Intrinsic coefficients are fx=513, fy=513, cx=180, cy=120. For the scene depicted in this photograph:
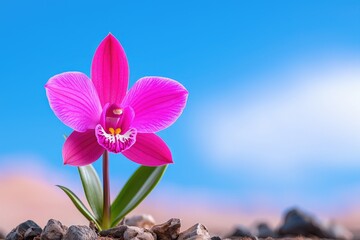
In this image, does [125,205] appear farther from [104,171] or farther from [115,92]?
[115,92]

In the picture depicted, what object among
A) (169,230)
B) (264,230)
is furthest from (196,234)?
(264,230)

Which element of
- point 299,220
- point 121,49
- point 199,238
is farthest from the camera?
point 299,220

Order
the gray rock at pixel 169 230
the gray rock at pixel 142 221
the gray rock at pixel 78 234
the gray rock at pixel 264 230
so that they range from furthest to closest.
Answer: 1. the gray rock at pixel 264 230
2. the gray rock at pixel 142 221
3. the gray rock at pixel 169 230
4. the gray rock at pixel 78 234

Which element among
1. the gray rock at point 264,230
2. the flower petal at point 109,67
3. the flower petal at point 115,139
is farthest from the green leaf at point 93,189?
the gray rock at point 264,230

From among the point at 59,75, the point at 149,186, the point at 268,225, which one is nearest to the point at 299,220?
the point at 268,225

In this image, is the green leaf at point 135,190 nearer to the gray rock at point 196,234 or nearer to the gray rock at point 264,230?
the gray rock at point 196,234

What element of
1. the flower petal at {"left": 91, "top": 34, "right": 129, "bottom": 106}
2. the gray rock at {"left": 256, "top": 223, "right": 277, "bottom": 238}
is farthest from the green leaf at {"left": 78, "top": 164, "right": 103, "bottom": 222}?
the gray rock at {"left": 256, "top": 223, "right": 277, "bottom": 238}

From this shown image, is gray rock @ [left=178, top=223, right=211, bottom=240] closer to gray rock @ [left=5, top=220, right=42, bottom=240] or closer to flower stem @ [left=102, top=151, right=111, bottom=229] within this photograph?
flower stem @ [left=102, top=151, right=111, bottom=229]
